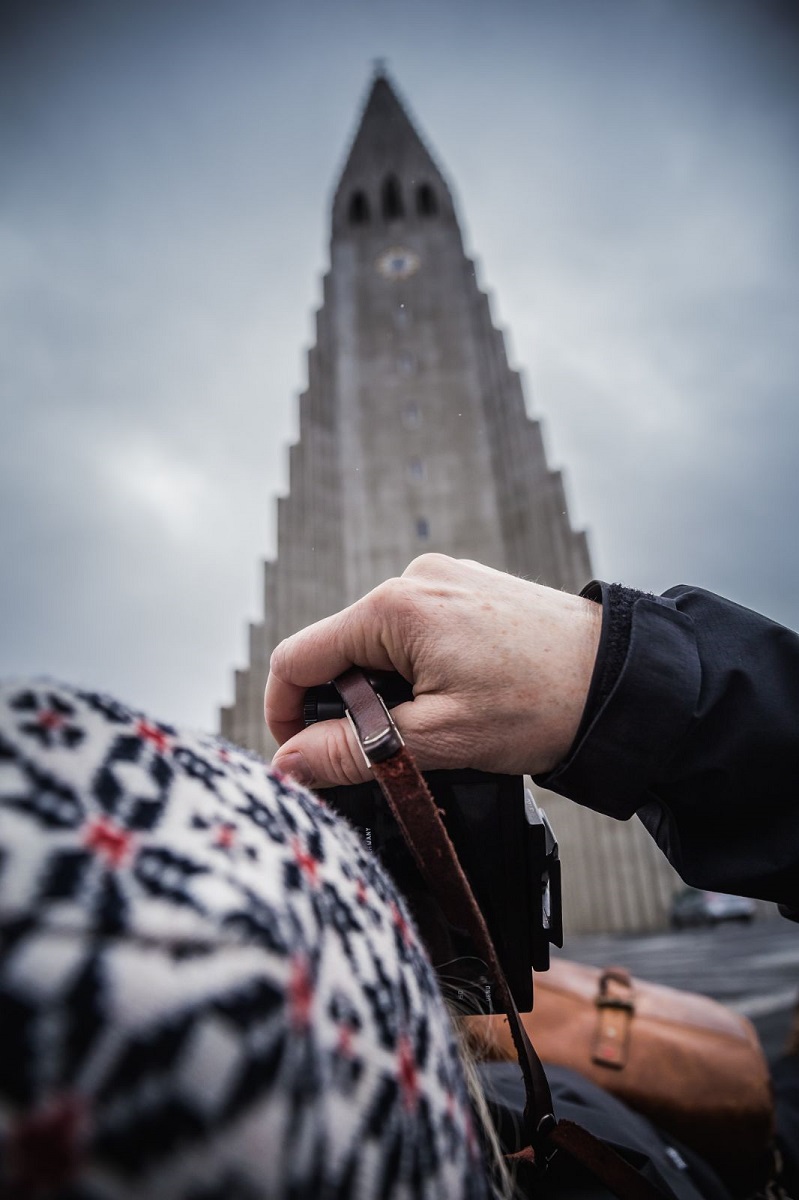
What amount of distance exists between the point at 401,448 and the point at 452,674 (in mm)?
18092

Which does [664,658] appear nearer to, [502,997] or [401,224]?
[502,997]

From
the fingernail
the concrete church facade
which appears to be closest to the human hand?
the fingernail

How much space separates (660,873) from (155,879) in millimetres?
18043

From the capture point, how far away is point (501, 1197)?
0.61 m

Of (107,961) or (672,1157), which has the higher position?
(107,961)

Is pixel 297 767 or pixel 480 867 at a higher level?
pixel 297 767

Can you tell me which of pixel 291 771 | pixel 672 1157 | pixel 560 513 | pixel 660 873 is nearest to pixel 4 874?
pixel 291 771

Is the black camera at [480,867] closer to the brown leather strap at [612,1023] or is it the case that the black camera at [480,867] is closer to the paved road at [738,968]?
the brown leather strap at [612,1023]

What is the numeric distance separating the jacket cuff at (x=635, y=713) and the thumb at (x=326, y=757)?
284 millimetres

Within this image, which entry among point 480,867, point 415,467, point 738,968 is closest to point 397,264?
point 415,467

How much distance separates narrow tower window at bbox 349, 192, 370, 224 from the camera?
23.0 m

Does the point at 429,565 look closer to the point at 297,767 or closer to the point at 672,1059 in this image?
the point at 297,767

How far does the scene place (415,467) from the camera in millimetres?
18234

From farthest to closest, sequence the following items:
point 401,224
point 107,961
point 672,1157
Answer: point 401,224
point 672,1157
point 107,961
